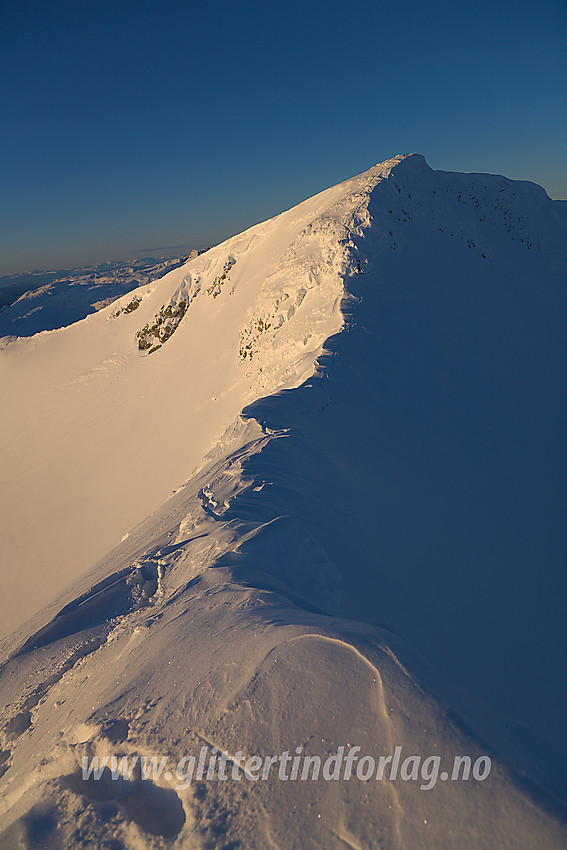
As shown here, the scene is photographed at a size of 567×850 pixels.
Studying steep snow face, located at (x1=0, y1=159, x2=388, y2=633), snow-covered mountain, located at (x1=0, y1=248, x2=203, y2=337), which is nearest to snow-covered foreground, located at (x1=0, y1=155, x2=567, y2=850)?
steep snow face, located at (x1=0, y1=159, x2=388, y2=633)

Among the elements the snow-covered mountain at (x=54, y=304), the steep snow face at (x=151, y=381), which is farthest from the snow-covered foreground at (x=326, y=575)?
the snow-covered mountain at (x=54, y=304)

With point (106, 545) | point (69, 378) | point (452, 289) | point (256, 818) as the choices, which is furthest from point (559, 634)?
point (69, 378)

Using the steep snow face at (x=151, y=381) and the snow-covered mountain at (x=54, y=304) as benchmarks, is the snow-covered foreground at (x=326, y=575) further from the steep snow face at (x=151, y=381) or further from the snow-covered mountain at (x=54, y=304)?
the snow-covered mountain at (x=54, y=304)

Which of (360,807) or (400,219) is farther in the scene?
(400,219)

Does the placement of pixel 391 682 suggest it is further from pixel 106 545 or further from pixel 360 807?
pixel 106 545

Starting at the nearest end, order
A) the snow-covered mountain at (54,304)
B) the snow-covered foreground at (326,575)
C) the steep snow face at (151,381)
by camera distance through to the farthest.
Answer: the snow-covered foreground at (326,575) → the steep snow face at (151,381) → the snow-covered mountain at (54,304)

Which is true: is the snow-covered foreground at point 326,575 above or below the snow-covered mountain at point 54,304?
below

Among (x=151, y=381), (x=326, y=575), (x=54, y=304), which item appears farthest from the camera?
(x=54, y=304)

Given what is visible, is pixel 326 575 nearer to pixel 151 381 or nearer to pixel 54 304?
pixel 151 381

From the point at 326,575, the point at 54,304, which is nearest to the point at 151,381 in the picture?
the point at 326,575
